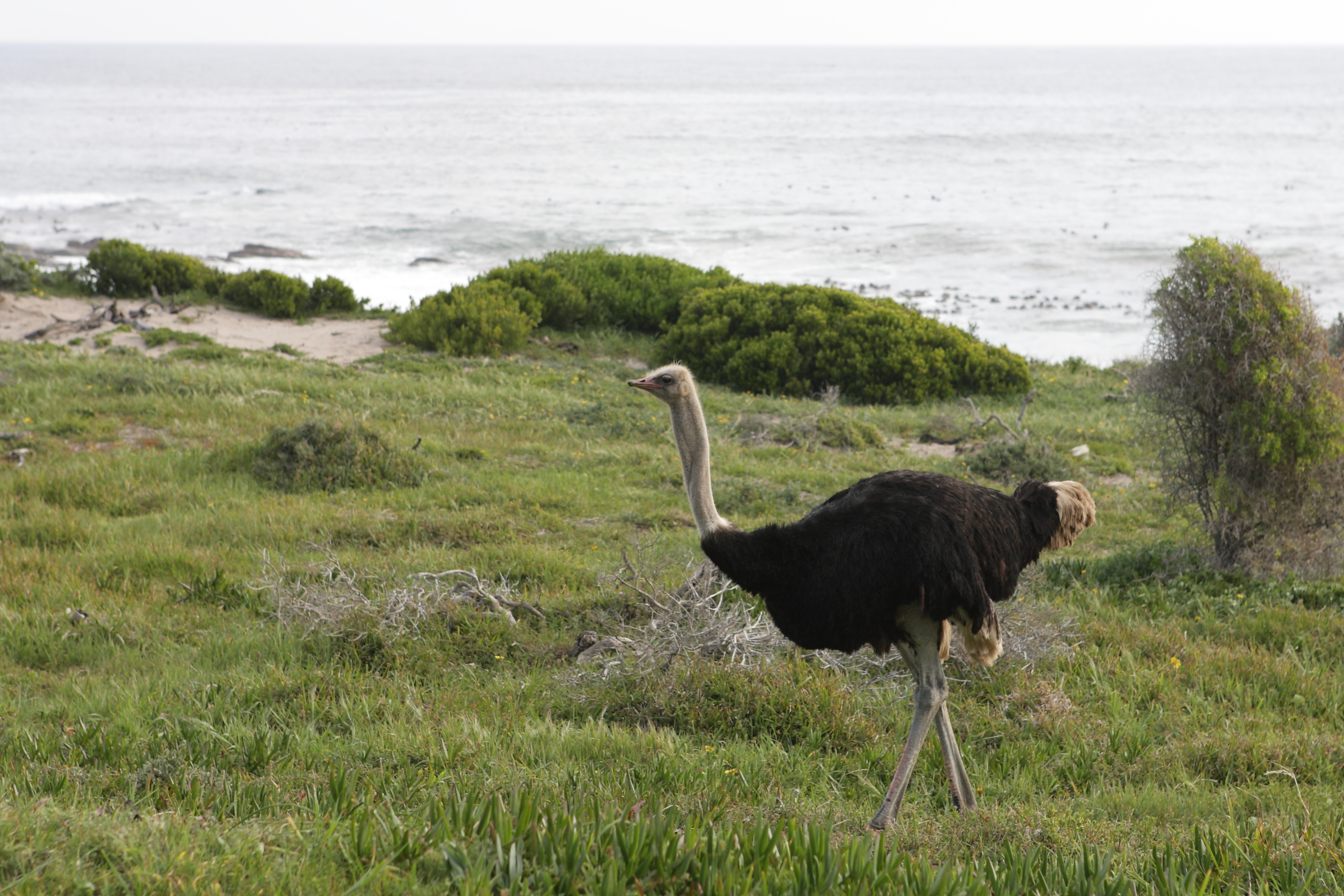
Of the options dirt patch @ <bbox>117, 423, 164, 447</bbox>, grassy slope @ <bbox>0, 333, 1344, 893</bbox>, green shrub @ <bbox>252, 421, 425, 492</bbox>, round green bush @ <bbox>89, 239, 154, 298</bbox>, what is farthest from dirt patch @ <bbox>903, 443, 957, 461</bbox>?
round green bush @ <bbox>89, 239, 154, 298</bbox>

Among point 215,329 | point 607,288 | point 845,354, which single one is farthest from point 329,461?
point 607,288

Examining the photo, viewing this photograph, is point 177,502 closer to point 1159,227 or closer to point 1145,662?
point 1145,662

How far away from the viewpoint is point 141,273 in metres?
19.5

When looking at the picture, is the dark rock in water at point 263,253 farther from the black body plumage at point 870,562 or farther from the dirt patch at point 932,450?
the black body plumage at point 870,562

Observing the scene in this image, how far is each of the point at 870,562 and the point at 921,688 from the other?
0.68 metres

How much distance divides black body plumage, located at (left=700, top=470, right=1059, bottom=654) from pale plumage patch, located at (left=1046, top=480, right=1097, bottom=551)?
53 centimetres

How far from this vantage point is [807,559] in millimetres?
4629

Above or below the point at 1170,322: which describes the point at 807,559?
below

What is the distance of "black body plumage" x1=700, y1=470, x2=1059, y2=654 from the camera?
4508 millimetres

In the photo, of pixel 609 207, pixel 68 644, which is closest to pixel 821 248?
pixel 609 207

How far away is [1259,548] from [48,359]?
43.5ft

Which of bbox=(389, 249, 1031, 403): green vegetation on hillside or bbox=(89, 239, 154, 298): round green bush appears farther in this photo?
bbox=(89, 239, 154, 298): round green bush

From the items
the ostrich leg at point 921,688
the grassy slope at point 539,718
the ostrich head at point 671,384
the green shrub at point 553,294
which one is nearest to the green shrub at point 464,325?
the green shrub at point 553,294

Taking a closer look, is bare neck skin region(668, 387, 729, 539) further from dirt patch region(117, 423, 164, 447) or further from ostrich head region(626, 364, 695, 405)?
dirt patch region(117, 423, 164, 447)
